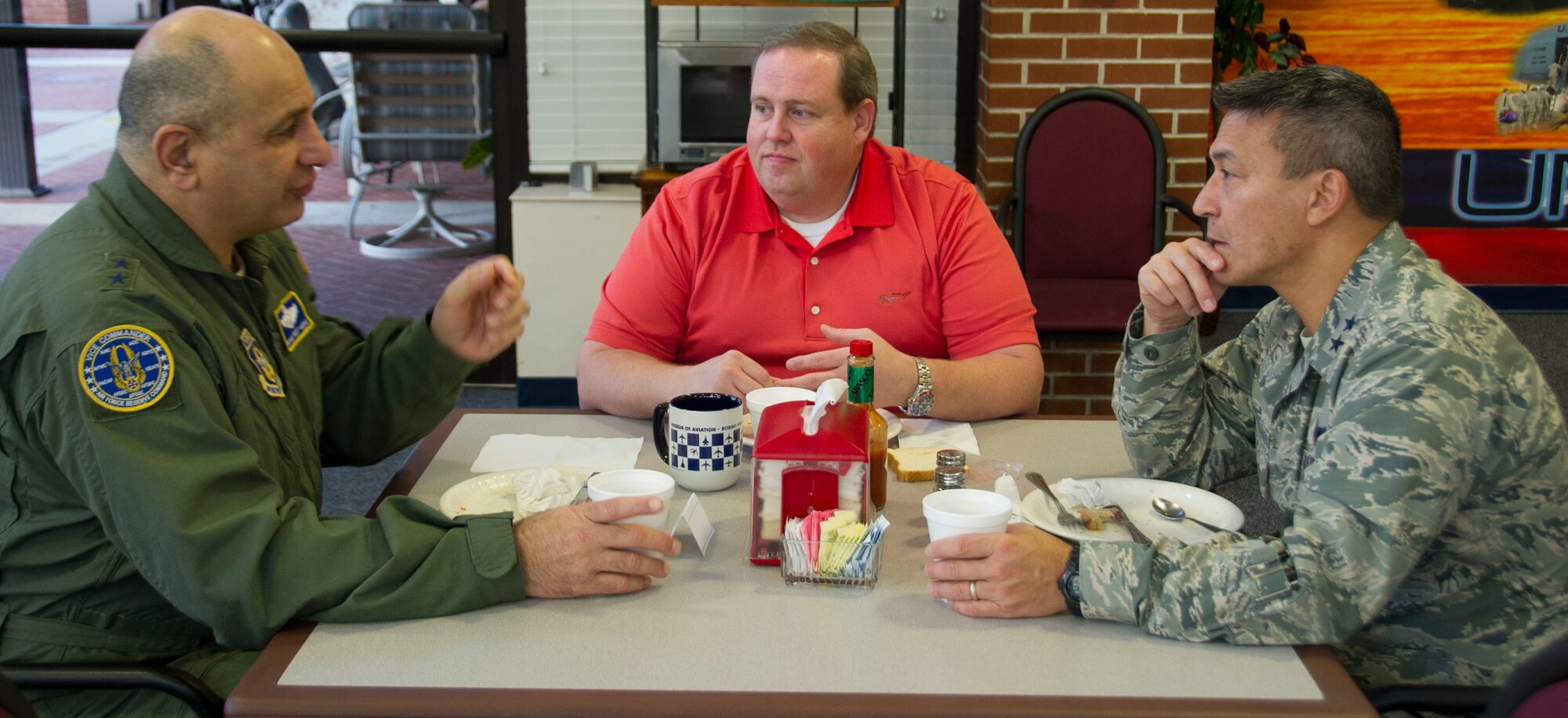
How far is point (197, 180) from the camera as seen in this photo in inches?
70.3

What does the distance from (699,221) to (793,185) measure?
0.66 feet

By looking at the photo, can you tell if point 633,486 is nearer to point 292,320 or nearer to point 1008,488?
point 1008,488

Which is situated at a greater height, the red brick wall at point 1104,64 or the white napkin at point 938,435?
the red brick wall at point 1104,64

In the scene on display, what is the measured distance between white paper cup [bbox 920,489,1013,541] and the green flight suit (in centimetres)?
51

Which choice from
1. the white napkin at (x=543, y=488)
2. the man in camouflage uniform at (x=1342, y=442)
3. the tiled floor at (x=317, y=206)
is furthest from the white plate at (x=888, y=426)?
the tiled floor at (x=317, y=206)

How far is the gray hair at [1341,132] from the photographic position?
5.69ft

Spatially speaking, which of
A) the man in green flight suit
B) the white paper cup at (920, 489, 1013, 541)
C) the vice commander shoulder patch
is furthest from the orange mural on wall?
the vice commander shoulder patch

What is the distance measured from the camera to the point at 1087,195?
13.5ft

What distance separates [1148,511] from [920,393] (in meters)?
0.50

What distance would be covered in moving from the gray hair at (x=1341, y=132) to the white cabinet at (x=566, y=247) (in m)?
2.69

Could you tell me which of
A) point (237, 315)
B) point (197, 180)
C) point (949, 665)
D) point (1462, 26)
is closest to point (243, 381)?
point (237, 315)

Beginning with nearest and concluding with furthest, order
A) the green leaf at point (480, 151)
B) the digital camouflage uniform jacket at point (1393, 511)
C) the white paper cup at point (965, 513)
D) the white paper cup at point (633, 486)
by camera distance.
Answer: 1. the digital camouflage uniform jacket at point (1393, 511)
2. the white paper cup at point (965, 513)
3. the white paper cup at point (633, 486)
4. the green leaf at point (480, 151)

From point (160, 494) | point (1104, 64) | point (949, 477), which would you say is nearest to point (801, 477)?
point (949, 477)

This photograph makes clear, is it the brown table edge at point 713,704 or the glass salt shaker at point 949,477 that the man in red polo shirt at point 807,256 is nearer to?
the glass salt shaker at point 949,477
